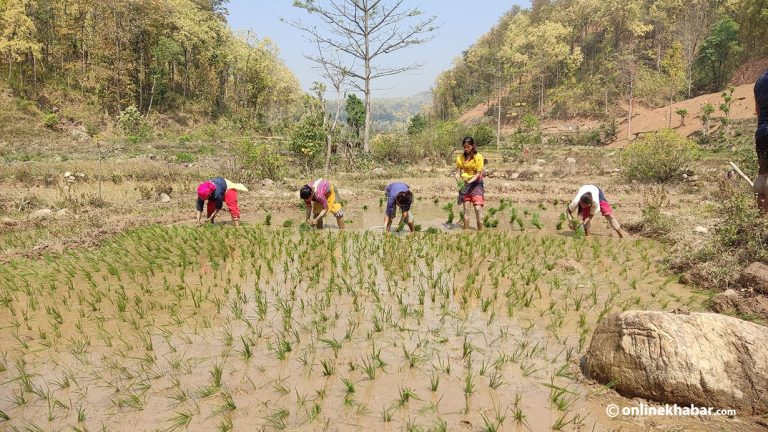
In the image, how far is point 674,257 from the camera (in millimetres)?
5562

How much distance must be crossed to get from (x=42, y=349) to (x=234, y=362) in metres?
1.83

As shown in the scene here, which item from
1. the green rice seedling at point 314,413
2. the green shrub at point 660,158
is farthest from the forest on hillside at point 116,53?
the green rice seedling at point 314,413

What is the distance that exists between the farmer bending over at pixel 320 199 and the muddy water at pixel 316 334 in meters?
1.38

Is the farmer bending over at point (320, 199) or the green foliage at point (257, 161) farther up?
the green foliage at point (257, 161)

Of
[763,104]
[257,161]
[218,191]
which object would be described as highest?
[763,104]

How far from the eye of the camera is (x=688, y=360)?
9.12 feet

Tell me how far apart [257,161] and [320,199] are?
7.57 metres

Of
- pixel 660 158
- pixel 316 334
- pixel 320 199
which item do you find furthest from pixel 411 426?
pixel 660 158

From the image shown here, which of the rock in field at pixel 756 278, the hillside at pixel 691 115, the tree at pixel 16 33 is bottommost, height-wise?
the rock in field at pixel 756 278

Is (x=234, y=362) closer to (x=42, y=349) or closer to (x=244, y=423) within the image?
(x=244, y=423)

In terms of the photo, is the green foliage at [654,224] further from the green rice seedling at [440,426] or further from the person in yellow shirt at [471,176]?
the green rice seedling at [440,426]

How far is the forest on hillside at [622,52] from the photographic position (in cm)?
3991

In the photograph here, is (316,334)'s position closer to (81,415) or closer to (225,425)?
(225,425)

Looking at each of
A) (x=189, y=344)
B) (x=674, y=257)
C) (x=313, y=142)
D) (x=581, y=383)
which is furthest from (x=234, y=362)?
(x=313, y=142)
